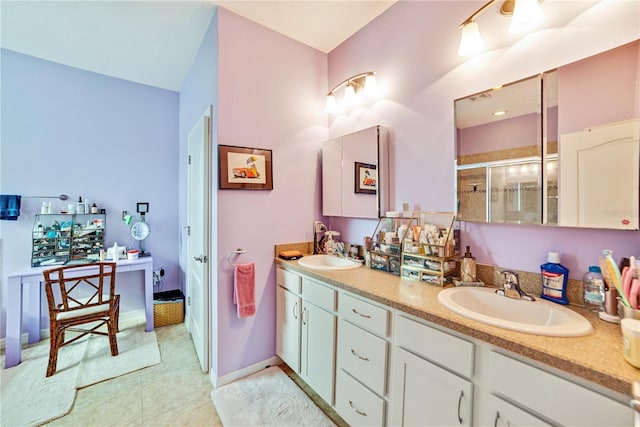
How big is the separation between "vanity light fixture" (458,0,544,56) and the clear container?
1163 mm

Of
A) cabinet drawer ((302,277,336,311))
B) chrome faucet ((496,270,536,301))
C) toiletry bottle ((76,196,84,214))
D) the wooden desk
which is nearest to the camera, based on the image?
chrome faucet ((496,270,536,301))

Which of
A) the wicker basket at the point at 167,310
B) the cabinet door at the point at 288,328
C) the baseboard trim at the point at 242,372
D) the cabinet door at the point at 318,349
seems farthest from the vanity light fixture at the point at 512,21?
the wicker basket at the point at 167,310

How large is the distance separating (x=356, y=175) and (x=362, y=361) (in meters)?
1.30

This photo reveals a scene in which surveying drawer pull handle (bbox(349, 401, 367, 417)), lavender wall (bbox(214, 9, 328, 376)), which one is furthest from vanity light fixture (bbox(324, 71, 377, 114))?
drawer pull handle (bbox(349, 401, 367, 417))

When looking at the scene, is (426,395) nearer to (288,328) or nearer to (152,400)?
(288,328)

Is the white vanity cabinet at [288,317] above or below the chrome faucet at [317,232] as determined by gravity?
below

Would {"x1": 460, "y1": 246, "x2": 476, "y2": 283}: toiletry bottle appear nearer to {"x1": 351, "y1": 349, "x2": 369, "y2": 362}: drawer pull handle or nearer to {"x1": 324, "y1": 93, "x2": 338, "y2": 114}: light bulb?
{"x1": 351, "y1": 349, "x2": 369, "y2": 362}: drawer pull handle

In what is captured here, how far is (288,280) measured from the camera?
2.00 metres

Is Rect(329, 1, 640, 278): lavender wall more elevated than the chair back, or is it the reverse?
Rect(329, 1, 640, 278): lavender wall

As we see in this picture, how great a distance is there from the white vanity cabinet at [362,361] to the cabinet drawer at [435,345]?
91 millimetres

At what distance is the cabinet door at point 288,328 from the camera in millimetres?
1903

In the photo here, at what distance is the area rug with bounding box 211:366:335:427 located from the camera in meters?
1.62

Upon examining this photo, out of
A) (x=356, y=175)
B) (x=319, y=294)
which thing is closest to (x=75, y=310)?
(x=319, y=294)

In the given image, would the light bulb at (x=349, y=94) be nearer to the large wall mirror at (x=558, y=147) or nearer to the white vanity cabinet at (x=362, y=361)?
the large wall mirror at (x=558, y=147)
